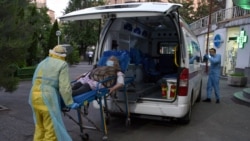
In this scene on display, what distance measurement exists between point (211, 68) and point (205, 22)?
20.3 meters

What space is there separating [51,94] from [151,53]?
5338 millimetres

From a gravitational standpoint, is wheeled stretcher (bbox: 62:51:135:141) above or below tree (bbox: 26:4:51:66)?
below

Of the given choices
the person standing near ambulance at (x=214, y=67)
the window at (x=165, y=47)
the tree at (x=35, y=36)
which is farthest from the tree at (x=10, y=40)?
the person standing near ambulance at (x=214, y=67)

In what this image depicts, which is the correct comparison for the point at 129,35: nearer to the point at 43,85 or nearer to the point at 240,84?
the point at 43,85

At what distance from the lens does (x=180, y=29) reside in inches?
224

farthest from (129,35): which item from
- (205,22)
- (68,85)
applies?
(205,22)

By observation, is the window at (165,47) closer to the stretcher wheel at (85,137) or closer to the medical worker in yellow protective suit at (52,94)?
the stretcher wheel at (85,137)

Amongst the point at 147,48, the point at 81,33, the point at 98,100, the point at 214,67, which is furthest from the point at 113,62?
the point at 81,33

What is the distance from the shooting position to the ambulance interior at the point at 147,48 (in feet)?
21.5

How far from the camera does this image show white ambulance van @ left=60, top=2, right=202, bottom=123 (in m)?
5.50

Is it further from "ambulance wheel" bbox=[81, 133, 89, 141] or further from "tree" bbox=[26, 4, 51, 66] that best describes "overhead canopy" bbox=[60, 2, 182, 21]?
"tree" bbox=[26, 4, 51, 66]

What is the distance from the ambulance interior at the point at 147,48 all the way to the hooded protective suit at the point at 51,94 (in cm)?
209

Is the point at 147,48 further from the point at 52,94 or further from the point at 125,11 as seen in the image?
the point at 52,94

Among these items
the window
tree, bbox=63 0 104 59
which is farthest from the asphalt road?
tree, bbox=63 0 104 59
